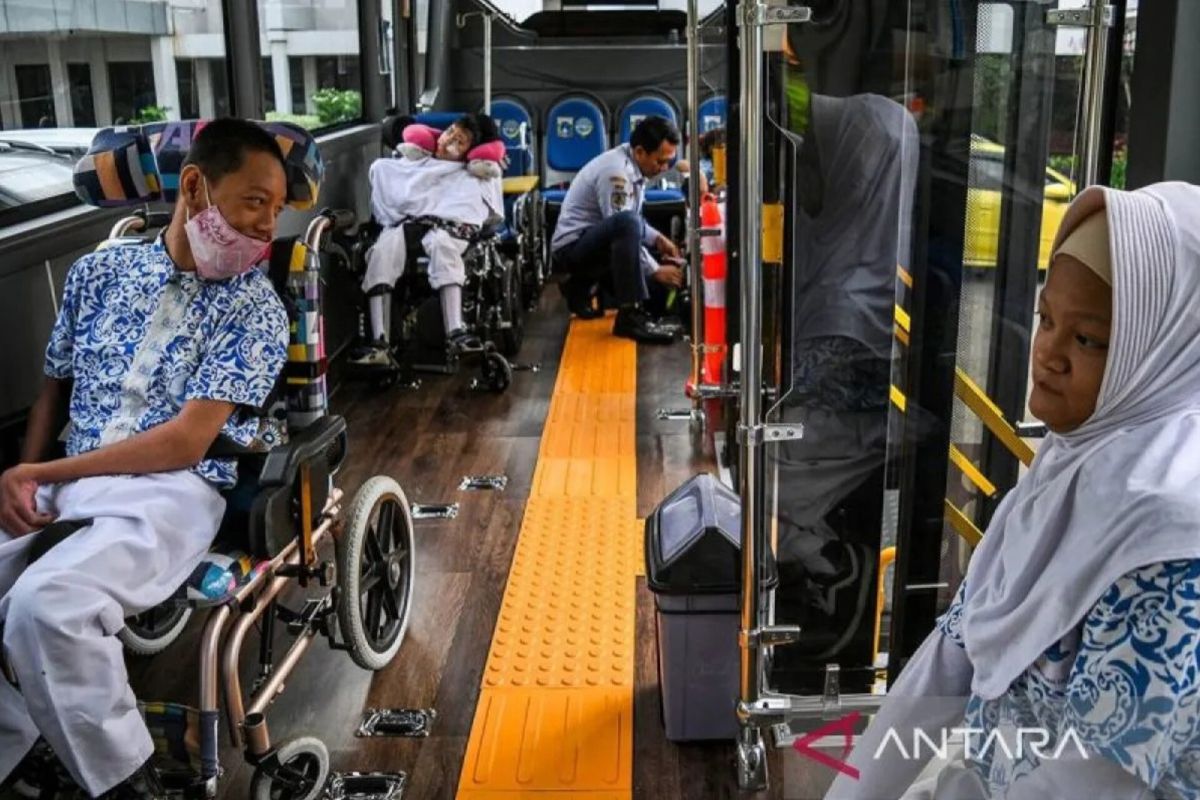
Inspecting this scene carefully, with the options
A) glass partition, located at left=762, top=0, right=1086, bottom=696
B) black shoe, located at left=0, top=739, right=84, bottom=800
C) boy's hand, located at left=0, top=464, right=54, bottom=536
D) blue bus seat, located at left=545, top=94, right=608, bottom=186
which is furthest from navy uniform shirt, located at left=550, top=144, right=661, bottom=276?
black shoe, located at left=0, top=739, right=84, bottom=800

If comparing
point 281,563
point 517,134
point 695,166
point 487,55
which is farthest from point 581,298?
point 281,563

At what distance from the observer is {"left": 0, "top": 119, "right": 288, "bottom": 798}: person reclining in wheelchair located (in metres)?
1.82

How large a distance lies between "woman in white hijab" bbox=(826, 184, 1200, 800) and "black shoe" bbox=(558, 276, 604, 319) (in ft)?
17.6

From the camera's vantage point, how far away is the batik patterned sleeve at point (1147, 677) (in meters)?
0.92

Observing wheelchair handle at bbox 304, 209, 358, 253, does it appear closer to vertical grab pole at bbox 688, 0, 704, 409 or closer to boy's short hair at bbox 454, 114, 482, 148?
vertical grab pole at bbox 688, 0, 704, 409

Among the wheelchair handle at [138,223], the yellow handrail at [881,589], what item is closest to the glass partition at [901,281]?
the yellow handrail at [881,589]

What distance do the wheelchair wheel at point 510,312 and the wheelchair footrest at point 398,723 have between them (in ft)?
10.6

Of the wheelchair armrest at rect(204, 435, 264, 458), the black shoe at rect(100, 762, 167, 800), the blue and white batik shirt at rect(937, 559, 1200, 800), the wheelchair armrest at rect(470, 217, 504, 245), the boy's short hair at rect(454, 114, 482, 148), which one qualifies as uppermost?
the boy's short hair at rect(454, 114, 482, 148)

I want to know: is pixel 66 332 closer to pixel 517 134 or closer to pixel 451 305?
pixel 451 305

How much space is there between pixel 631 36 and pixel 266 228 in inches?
263

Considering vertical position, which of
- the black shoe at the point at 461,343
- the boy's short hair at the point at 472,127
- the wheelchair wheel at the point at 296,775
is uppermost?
the boy's short hair at the point at 472,127

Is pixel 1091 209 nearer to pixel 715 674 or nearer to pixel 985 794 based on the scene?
pixel 985 794

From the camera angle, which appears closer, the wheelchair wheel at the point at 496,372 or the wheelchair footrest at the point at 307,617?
the wheelchair footrest at the point at 307,617

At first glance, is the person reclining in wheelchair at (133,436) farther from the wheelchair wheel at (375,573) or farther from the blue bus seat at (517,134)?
the blue bus seat at (517,134)
